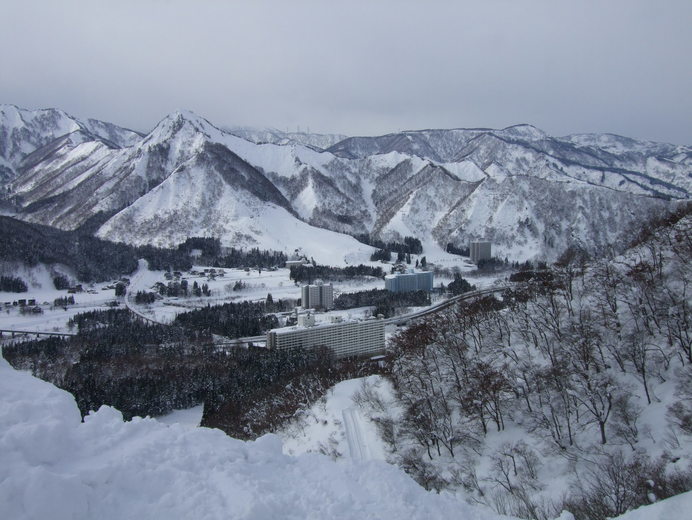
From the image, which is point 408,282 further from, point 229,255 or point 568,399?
point 568,399

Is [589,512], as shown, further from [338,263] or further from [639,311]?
[338,263]

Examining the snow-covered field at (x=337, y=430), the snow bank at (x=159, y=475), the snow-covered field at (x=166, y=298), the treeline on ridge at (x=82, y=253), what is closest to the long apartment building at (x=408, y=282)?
the snow-covered field at (x=166, y=298)

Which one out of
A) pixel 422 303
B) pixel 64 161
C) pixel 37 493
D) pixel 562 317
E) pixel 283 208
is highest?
pixel 64 161

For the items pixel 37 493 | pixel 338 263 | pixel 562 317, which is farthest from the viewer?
pixel 338 263

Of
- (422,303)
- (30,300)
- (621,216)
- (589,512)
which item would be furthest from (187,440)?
(621,216)

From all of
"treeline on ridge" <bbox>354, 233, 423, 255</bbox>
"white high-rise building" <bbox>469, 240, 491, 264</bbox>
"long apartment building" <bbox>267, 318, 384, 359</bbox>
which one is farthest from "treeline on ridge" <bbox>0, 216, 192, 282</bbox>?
"white high-rise building" <bbox>469, 240, 491, 264</bbox>

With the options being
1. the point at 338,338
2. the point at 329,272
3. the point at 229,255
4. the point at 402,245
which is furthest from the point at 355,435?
the point at 402,245

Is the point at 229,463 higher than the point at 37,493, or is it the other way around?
the point at 37,493
